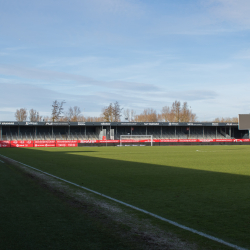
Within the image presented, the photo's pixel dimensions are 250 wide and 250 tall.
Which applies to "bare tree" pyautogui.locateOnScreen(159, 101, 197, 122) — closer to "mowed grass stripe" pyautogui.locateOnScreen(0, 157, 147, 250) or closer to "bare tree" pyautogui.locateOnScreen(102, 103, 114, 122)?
"bare tree" pyautogui.locateOnScreen(102, 103, 114, 122)

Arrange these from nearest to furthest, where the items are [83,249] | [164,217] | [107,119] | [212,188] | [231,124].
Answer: [83,249] → [164,217] → [212,188] → [231,124] → [107,119]

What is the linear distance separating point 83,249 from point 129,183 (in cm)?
715

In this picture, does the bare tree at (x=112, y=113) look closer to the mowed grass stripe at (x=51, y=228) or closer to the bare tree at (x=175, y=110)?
the bare tree at (x=175, y=110)

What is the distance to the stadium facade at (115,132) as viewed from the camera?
202ft

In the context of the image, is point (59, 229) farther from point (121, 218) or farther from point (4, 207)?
point (4, 207)

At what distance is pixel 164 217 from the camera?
648 cm

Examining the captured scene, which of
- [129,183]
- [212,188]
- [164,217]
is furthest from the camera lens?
[129,183]

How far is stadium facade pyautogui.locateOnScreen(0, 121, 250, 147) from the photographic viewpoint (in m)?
61.7

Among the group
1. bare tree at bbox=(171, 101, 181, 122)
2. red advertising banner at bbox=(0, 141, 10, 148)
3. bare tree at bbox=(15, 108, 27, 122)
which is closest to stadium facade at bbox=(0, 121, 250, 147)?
red advertising banner at bbox=(0, 141, 10, 148)

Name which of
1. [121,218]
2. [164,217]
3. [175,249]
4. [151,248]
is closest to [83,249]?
[151,248]

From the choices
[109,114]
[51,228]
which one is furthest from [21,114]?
[51,228]

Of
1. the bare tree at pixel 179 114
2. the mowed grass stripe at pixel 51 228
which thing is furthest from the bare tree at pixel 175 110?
the mowed grass stripe at pixel 51 228

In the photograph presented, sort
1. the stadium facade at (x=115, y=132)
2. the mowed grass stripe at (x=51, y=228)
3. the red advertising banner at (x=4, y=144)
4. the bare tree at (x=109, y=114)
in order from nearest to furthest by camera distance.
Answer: the mowed grass stripe at (x=51, y=228)
the red advertising banner at (x=4, y=144)
the stadium facade at (x=115, y=132)
the bare tree at (x=109, y=114)

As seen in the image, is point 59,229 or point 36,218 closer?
point 59,229
